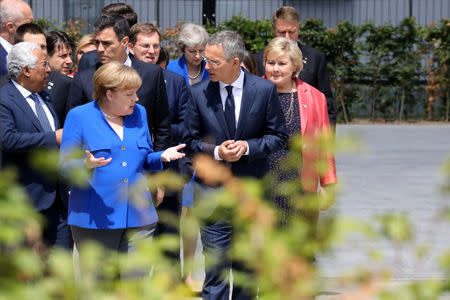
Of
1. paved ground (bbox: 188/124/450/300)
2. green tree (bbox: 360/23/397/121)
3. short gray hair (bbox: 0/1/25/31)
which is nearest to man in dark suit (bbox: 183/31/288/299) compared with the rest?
paved ground (bbox: 188/124/450/300)

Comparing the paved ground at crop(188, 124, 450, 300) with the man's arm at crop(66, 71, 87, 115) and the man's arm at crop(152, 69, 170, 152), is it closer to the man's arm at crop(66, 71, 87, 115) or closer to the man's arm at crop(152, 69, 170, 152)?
the man's arm at crop(152, 69, 170, 152)

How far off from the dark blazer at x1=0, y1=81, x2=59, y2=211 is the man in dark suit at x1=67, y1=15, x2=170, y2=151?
38 centimetres

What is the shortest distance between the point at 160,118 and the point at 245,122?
0.65 metres

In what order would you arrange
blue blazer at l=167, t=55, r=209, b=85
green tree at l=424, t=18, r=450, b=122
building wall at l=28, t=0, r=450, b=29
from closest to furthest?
1. blue blazer at l=167, t=55, r=209, b=85
2. green tree at l=424, t=18, r=450, b=122
3. building wall at l=28, t=0, r=450, b=29

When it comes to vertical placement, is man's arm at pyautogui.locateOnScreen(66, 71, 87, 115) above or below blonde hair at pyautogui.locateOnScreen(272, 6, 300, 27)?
below

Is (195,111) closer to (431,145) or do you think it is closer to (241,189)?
(241,189)

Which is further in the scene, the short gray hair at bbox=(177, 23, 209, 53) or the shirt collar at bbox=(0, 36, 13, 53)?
the short gray hair at bbox=(177, 23, 209, 53)

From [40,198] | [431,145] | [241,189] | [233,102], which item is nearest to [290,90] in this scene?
[233,102]

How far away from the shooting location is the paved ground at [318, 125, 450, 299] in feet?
5.42

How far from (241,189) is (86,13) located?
1787cm

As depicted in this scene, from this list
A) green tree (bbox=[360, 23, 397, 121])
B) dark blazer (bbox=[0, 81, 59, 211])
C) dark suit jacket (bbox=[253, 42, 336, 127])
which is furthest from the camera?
green tree (bbox=[360, 23, 397, 121])

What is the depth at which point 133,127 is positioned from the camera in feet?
13.3

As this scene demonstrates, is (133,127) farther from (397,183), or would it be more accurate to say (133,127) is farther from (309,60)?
(397,183)

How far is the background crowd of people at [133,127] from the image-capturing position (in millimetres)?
3920
